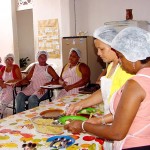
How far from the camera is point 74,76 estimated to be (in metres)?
3.70

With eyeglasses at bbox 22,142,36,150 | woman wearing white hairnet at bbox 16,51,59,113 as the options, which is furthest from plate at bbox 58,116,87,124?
woman wearing white hairnet at bbox 16,51,59,113

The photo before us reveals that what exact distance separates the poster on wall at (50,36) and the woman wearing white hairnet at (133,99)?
464 cm

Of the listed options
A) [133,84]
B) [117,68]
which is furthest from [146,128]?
[117,68]

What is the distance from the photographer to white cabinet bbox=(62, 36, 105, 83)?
473 centimetres

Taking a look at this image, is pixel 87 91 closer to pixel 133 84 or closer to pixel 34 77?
pixel 34 77

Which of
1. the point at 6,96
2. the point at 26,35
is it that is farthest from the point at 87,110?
the point at 26,35

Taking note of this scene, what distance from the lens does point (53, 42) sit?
226 inches

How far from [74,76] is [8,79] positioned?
130cm

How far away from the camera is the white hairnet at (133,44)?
1029 millimetres

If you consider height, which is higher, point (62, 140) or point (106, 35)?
point (106, 35)

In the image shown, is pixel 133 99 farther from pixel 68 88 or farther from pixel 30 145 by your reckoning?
pixel 68 88

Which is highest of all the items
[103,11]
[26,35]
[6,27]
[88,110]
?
[103,11]

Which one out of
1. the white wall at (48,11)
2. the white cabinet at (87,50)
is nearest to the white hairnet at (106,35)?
the white cabinet at (87,50)

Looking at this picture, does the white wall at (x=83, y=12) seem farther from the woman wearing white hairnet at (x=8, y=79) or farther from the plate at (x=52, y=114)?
the plate at (x=52, y=114)
